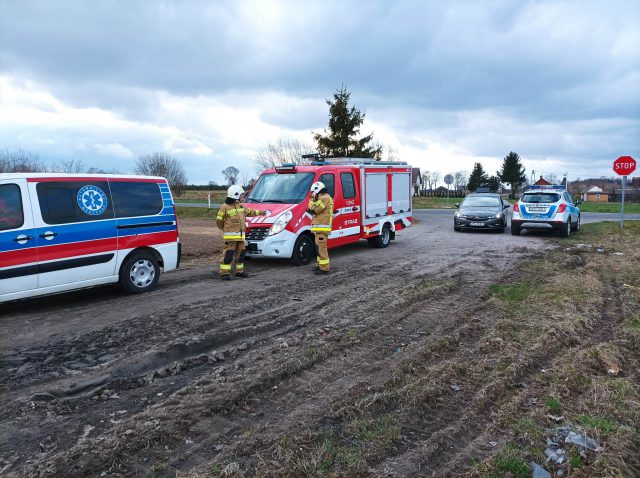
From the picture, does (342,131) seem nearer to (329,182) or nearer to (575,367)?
(329,182)

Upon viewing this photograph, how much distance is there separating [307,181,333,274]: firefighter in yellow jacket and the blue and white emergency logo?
13.0 ft

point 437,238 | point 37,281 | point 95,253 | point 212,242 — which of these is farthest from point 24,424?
point 437,238

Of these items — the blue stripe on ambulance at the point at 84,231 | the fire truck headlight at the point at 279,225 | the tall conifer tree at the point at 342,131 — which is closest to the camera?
the blue stripe on ambulance at the point at 84,231

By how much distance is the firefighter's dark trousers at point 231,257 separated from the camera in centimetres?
923

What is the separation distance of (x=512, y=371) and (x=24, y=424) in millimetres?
4174

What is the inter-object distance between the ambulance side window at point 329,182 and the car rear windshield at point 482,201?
28.4ft

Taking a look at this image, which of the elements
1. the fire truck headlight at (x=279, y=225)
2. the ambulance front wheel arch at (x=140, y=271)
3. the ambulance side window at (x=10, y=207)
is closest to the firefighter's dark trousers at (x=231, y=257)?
the fire truck headlight at (x=279, y=225)

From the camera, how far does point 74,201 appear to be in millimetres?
7215

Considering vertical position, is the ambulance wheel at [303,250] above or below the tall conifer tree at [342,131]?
below

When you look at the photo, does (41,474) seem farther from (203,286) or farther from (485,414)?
(203,286)

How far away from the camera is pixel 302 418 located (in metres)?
3.80

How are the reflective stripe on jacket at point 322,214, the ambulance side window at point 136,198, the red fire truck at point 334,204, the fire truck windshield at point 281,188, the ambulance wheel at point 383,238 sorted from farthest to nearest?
the ambulance wheel at point 383,238, the fire truck windshield at point 281,188, the red fire truck at point 334,204, the reflective stripe on jacket at point 322,214, the ambulance side window at point 136,198

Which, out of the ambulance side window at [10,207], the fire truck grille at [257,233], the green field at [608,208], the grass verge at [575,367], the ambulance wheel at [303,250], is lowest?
the green field at [608,208]

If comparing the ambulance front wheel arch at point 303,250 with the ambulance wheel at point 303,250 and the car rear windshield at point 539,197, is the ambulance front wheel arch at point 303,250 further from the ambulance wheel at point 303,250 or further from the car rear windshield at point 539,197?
the car rear windshield at point 539,197
